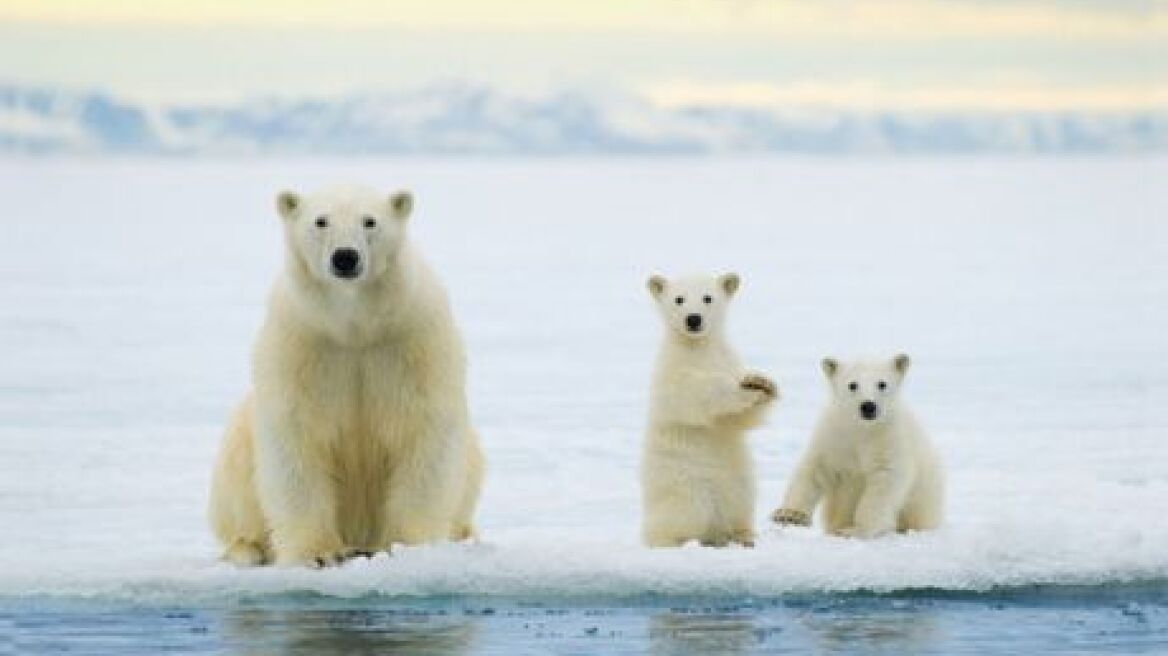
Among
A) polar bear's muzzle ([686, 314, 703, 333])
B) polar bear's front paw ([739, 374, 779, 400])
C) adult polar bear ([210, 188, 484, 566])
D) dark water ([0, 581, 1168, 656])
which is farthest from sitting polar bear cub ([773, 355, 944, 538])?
adult polar bear ([210, 188, 484, 566])

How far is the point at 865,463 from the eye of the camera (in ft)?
28.0

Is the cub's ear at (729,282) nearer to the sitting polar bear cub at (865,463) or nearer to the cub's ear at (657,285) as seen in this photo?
the cub's ear at (657,285)

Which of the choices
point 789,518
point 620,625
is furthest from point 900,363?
point 620,625

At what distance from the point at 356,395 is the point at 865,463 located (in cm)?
197

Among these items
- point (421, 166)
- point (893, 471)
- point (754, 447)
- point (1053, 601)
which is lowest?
point (1053, 601)

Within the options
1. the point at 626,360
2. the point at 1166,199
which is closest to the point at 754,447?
the point at 626,360

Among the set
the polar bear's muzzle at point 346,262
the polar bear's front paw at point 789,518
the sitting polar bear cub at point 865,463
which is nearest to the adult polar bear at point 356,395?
the polar bear's muzzle at point 346,262

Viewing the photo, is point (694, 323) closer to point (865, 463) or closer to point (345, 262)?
point (865, 463)

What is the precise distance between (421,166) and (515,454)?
309 ft

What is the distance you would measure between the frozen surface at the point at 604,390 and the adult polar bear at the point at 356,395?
0.84 feet

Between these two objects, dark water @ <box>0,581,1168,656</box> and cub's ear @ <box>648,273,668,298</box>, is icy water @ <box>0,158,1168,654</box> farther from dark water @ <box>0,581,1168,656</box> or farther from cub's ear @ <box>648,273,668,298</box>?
cub's ear @ <box>648,273,668,298</box>

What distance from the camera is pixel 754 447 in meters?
12.6

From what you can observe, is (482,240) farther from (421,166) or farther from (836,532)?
(421,166)

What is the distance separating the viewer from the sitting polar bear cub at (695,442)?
330 inches
